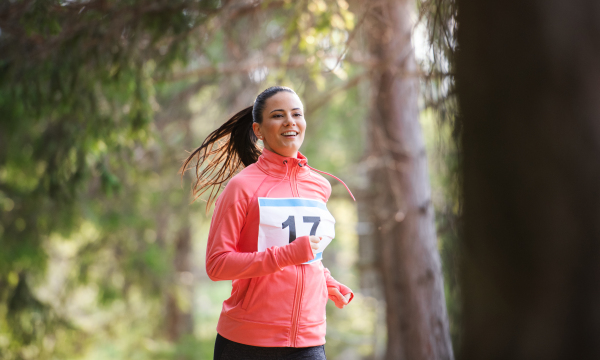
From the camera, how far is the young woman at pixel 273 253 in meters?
1.99

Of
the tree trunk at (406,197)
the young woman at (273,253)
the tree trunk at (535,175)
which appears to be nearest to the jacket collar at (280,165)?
the young woman at (273,253)

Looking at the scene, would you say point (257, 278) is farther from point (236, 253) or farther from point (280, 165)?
point (280, 165)

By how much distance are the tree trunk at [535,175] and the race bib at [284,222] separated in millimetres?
958

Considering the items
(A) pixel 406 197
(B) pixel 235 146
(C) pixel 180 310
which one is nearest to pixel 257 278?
(B) pixel 235 146

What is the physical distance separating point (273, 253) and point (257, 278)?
0.21m

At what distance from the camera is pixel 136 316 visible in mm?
9680

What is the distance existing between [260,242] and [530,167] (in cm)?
122

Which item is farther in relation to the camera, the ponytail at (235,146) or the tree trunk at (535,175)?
the ponytail at (235,146)

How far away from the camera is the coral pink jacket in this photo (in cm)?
197

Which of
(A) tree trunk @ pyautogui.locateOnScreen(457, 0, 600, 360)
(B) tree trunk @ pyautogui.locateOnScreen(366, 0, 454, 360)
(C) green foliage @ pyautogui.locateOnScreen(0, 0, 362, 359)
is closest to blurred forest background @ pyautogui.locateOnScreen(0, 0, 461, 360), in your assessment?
(C) green foliage @ pyautogui.locateOnScreen(0, 0, 362, 359)

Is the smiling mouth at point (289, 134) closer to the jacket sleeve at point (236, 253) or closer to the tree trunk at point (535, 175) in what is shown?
the jacket sleeve at point (236, 253)

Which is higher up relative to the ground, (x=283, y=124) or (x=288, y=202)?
(x=283, y=124)

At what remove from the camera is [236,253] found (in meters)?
2.00

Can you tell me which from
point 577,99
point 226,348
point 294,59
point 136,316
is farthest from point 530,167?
point 136,316
